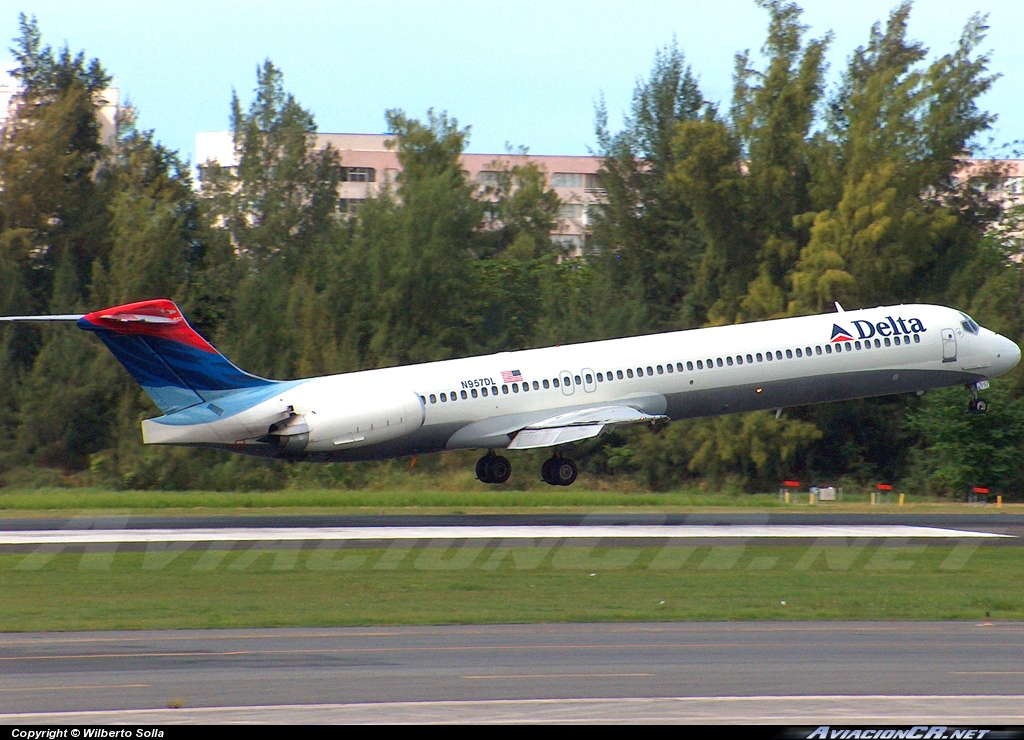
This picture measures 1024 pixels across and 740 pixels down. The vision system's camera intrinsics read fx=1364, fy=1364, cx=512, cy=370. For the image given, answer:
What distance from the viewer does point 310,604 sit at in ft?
72.2

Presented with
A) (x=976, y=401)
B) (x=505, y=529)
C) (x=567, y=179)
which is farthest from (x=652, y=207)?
(x=567, y=179)

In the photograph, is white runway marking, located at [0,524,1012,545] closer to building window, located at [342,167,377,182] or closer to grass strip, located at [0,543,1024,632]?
grass strip, located at [0,543,1024,632]

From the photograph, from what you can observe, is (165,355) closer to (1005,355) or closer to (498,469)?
(498,469)

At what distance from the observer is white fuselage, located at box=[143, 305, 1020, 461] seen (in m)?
35.8

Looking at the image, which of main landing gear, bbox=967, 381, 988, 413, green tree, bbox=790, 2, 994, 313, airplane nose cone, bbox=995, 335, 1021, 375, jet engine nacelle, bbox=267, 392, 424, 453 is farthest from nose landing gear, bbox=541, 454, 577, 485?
green tree, bbox=790, 2, 994, 313

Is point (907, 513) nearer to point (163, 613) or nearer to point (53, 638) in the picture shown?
point (163, 613)

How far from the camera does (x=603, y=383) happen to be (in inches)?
1523

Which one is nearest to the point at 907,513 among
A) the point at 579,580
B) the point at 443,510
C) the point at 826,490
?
the point at 826,490

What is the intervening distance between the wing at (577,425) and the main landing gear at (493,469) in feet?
5.38

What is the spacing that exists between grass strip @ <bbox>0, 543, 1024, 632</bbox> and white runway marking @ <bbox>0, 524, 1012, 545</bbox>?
1895 mm

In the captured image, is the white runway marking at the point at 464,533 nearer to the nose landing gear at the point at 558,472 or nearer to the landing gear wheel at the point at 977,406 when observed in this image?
the nose landing gear at the point at 558,472

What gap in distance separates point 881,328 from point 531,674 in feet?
89.2

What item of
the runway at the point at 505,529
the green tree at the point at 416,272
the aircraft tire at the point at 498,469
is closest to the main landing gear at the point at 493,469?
the aircraft tire at the point at 498,469

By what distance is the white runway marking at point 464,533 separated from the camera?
99.8 feet
